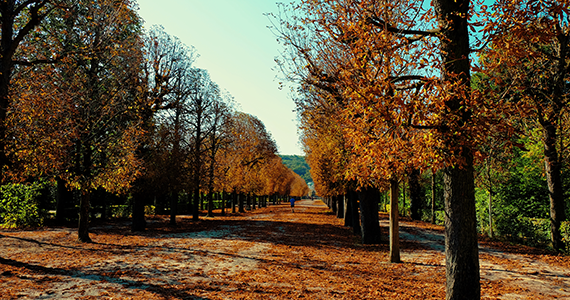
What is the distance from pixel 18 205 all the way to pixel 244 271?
14.7 meters

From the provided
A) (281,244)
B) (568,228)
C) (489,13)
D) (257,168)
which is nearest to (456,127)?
(489,13)

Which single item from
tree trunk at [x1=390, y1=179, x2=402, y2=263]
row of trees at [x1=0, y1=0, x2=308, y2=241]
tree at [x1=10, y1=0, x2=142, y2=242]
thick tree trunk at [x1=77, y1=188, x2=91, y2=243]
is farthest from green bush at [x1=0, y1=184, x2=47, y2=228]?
tree trunk at [x1=390, y1=179, x2=402, y2=263]

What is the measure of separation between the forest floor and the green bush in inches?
138

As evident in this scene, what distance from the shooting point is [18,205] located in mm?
16281

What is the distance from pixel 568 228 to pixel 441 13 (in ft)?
38.0

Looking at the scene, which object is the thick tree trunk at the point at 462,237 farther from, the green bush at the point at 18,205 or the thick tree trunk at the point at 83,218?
the green bush at the point at 18,205

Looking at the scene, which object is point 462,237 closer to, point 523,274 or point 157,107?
point 523,274

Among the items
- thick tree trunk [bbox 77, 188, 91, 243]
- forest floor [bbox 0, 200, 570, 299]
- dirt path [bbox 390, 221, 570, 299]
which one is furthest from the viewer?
thick tree trunk [bbox 77, 188, 91, 243]

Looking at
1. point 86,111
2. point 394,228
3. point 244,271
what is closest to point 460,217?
point 394,228

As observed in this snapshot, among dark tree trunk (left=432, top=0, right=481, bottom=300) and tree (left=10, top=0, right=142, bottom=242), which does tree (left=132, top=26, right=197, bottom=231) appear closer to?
tree (left=10, top=0, right=142, bottom=242)

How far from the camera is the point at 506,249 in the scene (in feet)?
43.7

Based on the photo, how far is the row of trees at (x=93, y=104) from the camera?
352 inches

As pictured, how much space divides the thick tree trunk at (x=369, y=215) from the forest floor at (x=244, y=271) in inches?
26.5

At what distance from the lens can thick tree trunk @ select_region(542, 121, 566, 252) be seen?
12.6 m
